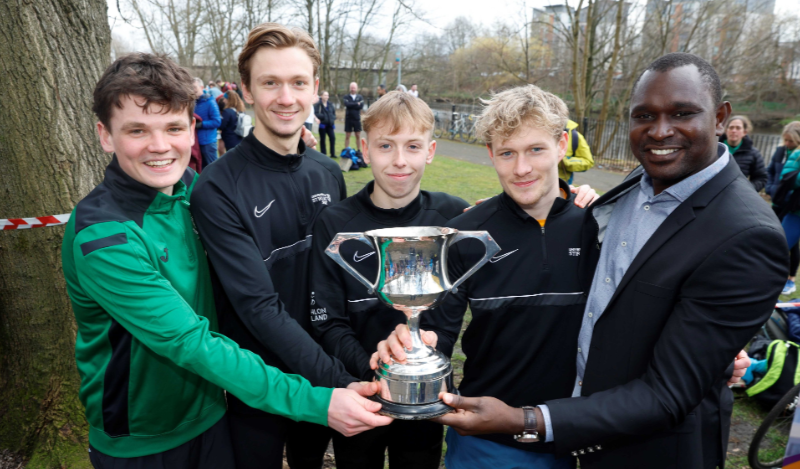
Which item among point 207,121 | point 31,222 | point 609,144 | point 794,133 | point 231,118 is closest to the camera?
point 31,222

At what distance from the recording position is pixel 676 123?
1.77 m

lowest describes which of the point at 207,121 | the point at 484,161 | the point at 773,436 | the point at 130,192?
the point at 773,436

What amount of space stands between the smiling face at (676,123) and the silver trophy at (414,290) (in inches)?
25.2

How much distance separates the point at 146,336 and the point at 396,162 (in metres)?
1.30

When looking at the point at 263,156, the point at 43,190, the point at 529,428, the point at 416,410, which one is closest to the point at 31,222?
the point at 43,190

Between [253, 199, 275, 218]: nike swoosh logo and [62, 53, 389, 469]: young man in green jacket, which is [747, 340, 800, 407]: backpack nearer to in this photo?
[62, 53, 389, 469]: young man in green jacket

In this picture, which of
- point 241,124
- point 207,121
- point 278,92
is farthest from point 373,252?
point 241,124

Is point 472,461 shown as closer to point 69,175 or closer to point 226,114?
point 69,175

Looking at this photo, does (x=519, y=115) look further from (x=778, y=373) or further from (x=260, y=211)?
(x=778, y=373)

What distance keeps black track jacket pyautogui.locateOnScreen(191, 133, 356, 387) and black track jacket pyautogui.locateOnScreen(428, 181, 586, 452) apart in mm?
622

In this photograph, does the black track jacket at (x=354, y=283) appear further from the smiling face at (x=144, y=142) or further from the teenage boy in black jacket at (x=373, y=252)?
the smiling face at (x=144, y=142)

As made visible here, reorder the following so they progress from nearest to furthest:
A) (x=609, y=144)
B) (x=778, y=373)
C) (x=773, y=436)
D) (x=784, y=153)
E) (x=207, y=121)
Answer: (x=773, y=436) → (x=778, y=373) → (x=784, y=153) → (x=207, y=121) → (x=609, y=144)

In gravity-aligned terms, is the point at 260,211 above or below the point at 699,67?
below

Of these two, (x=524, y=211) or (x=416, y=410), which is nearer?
(x=416, y=410)
